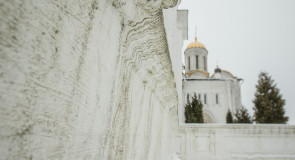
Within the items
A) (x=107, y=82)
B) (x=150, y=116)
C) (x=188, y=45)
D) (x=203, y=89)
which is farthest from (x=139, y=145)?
(x=188, y=45)

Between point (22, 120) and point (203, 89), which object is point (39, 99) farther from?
point (203, 89)

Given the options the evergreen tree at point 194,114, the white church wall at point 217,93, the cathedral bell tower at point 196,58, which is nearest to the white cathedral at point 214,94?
the white church wall at point 217,93

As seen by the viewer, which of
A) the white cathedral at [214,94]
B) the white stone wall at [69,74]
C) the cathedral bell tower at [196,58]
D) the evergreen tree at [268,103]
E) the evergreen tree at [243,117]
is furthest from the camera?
the cathedral bell tower at [196,58]

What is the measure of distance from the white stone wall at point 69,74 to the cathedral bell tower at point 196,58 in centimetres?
2318

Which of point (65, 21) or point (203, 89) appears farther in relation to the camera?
point (203, 89)

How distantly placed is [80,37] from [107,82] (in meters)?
0.13

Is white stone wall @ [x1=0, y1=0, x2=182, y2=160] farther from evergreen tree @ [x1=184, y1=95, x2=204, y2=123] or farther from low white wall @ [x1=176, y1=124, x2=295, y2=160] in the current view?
evergreen tree @ [x1=184, y1=95, x2=204, y2=123]

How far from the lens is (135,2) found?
0.46 m

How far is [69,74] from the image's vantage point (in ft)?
0.91

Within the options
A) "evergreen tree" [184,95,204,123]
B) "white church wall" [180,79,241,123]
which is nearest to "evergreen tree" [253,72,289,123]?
"white church wall" [180,79,241,123]

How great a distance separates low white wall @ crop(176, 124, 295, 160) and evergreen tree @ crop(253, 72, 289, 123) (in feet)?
34.5

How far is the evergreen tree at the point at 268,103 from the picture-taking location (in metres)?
13.8

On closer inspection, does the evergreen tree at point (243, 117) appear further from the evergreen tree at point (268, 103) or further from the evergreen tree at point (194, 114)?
→ the evergreen tree at point (194, 114)

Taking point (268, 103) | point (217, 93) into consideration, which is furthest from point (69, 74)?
point (217, 93)
